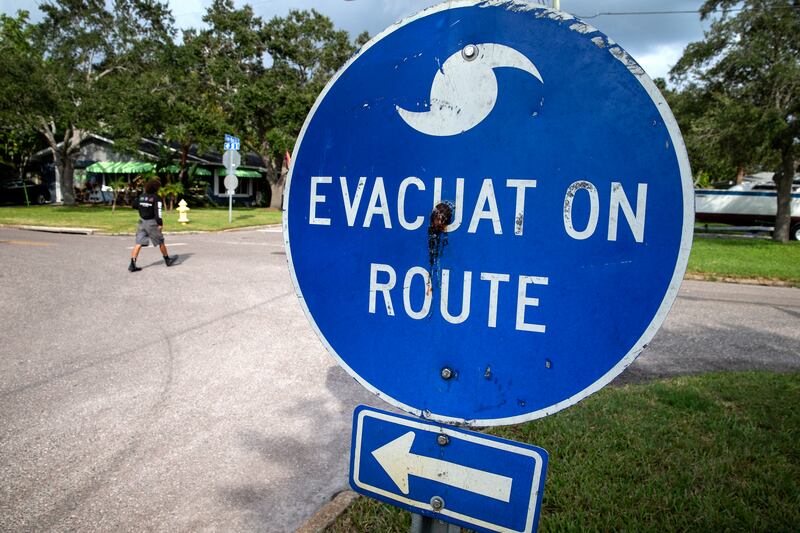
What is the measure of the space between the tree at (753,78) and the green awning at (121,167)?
3117 centimetres

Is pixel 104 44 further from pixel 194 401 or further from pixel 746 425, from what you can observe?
pixel 746 425

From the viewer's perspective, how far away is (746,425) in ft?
12.5

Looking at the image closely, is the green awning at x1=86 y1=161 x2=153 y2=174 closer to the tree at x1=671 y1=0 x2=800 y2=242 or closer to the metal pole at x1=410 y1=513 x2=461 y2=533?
the tree at x1=671 y1=0 x2=800 y2=242

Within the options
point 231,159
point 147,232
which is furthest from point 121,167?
point 147,232

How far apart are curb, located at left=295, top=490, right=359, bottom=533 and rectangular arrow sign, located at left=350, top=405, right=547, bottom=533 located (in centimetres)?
173

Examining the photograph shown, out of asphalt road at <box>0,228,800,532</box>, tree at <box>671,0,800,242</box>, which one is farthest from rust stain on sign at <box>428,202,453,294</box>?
tree at <box>671,0,800,242</box>

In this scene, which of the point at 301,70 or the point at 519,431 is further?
the point at 301,70

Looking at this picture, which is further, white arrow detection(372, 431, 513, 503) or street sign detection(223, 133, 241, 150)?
street sign detection(223, 133, 241, 150)

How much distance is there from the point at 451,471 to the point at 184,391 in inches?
160

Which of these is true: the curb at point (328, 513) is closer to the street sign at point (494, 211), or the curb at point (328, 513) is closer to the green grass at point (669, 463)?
the green grass at point (669, 463)

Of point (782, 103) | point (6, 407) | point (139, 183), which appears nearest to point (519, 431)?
point (6, 407)

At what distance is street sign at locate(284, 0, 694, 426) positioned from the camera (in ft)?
2.97

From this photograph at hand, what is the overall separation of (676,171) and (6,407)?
504 cm

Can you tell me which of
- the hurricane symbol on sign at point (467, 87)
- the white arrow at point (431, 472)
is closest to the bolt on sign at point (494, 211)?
the hurricane symbol on sign at point (467, 87)
